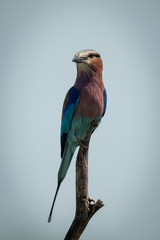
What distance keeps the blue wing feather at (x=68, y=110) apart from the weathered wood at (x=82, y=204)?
0.84 m

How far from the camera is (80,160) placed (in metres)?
6.20

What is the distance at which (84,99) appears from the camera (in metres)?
6.46

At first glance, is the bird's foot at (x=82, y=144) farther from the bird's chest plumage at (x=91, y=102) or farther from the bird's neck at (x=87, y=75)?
the bird's neck at (x=87, y=75)

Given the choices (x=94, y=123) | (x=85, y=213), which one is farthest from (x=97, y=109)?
(x=85, y=213)

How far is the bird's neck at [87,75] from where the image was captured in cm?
649

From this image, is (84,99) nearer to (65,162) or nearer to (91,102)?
(91,102)

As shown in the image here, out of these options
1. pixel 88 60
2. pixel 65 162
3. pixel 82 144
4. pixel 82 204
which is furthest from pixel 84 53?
pixel 82 204

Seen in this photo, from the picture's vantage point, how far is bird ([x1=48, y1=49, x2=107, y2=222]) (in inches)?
253

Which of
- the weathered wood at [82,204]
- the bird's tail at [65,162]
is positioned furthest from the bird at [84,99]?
the weathered wood at [82,204]

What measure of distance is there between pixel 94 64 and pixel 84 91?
52 cm

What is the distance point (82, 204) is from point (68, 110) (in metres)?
1.75

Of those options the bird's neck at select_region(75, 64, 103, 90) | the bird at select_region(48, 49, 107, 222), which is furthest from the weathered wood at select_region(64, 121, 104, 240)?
the bird's neck at select_region(75, 64, 103, 90)

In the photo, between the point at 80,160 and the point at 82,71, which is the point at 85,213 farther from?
the point at 82,71

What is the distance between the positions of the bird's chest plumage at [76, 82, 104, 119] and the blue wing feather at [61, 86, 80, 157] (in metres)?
0.12
